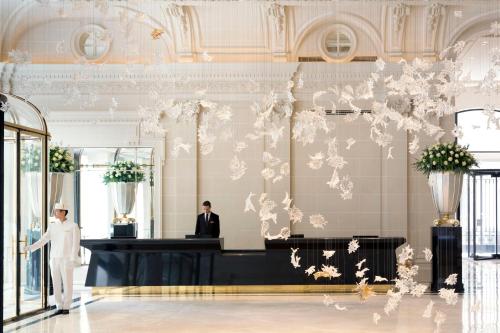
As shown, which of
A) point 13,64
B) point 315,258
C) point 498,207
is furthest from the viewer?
point 498,207

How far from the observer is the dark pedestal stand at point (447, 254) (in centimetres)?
1403

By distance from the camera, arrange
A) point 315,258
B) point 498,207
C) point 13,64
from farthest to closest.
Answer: point 498,207, point 13,64, point 315,258

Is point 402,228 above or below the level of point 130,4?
below

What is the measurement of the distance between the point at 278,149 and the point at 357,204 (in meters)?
1.95

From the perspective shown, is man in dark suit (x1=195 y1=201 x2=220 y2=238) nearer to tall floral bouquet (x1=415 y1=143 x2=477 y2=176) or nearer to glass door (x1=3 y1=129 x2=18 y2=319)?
tall floral bouquet (x1=415 y1=143 x2=477 y2=176)

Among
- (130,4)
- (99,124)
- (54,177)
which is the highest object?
(130,4)

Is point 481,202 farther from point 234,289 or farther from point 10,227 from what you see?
point 10,227

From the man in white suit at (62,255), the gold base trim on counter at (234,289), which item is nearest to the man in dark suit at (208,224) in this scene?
the gold base trim on counter at (234,289)

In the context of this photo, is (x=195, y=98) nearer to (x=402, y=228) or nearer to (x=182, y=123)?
(x=182, y=123)

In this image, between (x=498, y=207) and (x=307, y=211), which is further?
(x=498, y=207)

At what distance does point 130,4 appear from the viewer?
1645 cm

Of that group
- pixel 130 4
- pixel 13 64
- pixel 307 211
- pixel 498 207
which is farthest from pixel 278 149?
pixel 498 207

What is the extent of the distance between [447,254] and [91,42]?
8380 mm

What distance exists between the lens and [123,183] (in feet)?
52.3
